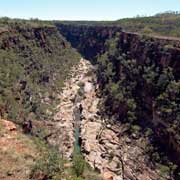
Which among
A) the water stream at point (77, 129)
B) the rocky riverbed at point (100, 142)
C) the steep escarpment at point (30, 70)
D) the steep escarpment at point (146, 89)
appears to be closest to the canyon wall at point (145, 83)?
the steep escarpment at point (146, 89)

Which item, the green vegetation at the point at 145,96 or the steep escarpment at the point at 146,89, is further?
the steep escarpment at the point at 146,89

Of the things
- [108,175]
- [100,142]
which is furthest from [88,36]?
[108,175]

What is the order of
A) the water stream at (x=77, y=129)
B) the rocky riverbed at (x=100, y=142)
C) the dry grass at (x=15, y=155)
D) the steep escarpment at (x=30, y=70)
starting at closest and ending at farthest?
the dry grass at (x=15, y=155), the rocky riverbed at (x=100, y=142), the water stream at (x=77, y=129), the steep escarpment at (x=30, y=70)

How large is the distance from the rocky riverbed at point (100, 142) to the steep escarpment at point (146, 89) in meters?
1.43

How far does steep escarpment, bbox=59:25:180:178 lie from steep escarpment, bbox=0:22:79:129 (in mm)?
9551

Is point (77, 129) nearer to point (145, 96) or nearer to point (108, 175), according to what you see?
point (145, 96)

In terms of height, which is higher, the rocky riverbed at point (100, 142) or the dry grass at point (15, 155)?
the dry grass at point (15, 155)

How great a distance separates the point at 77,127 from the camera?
50.5m

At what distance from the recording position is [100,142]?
44.5m

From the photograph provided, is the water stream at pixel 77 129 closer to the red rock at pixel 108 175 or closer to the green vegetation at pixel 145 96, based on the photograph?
the green vegetation at pixel 145 96

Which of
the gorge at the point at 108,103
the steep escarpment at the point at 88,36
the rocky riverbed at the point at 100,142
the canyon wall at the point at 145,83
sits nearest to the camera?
the rocky riverbed at the point at 100,142

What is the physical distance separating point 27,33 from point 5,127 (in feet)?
150

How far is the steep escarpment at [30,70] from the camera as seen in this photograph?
43.7m

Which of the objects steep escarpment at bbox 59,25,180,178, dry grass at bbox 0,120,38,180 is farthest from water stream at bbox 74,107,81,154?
Answer: dry grass at bbox 0,120,38,180
